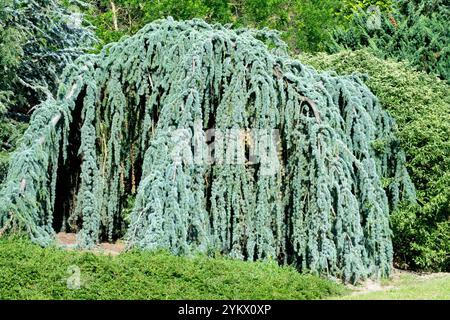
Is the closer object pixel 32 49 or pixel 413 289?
pixel 413 289

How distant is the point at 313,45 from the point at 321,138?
12.3m

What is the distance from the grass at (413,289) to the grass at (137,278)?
1.24 ft

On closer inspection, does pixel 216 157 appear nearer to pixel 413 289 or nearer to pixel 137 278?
pixel 137 278

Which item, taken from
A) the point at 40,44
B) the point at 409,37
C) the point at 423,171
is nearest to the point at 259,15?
the point at 409,37

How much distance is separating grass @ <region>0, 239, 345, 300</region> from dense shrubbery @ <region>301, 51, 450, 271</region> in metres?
2.54

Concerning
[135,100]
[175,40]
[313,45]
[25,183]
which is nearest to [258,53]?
[175,40]

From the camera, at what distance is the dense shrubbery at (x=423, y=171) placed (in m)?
9.77

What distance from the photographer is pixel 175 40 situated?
9062 mm

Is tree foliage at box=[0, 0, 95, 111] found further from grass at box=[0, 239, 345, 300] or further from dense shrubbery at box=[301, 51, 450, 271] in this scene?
grass at box=[0, 239, 345, 300]

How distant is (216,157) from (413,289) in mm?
2558

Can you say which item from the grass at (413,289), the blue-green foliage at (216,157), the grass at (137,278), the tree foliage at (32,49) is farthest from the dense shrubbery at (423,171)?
the tree foliage at (32,49)

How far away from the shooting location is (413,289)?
8.20m
